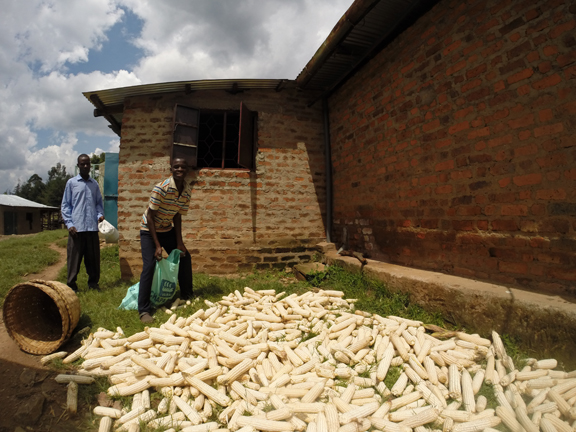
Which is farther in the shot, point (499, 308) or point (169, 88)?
point (169, 88)

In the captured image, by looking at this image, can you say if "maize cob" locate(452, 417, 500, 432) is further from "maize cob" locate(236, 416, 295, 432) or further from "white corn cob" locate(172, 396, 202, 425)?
"white corn cob" locate(172, 396, 202, 425)

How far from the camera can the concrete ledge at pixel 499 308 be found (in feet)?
7.89

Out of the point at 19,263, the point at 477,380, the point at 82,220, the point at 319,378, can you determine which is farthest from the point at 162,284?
the point at 19,263

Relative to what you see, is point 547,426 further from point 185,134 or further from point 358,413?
point 185,134

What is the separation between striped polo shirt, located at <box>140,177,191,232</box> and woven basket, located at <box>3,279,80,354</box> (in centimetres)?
115

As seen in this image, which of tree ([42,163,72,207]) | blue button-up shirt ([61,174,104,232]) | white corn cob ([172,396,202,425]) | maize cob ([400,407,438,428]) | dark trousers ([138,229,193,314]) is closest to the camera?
maize cob ([400,407,438,428])

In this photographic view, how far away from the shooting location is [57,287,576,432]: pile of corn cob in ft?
6.41

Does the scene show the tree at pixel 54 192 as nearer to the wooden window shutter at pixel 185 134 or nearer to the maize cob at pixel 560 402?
the wooden window shutter at pixel 185 134

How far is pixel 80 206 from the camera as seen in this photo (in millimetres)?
4723

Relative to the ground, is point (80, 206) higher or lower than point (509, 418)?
higher

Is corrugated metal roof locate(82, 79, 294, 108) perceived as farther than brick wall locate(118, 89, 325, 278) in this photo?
No

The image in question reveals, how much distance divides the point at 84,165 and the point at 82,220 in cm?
85

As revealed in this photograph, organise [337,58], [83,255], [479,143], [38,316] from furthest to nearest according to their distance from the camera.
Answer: [337,58]
[83,255]
[38,316]
[479,143]

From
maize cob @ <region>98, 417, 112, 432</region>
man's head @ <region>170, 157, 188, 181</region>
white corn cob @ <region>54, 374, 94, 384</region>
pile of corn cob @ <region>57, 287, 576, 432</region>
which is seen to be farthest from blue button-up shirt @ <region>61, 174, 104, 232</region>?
maize cob @ <region>98, 417, 112, 432</region>
